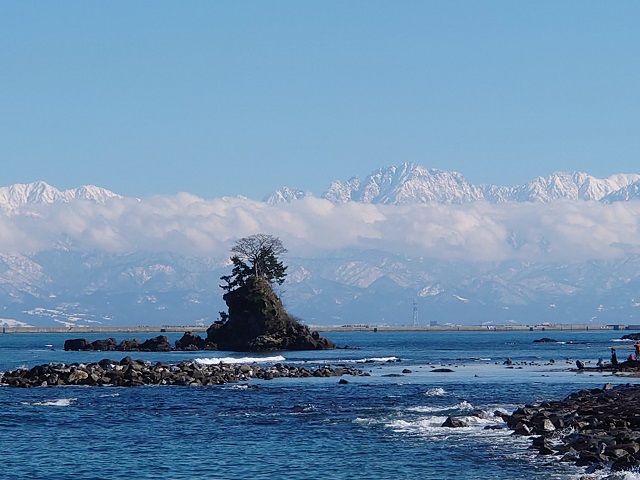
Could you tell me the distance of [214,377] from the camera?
89125 mm

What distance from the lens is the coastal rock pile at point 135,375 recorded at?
3359 inches

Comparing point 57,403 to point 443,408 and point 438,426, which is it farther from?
point 438,426

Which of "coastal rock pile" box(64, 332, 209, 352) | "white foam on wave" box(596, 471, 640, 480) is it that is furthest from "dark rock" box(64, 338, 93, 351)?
"white foam on wave" box(596, 471, 640, 480)

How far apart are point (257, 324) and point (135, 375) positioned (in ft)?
223

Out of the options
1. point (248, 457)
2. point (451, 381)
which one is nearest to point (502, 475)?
point (248, 457)

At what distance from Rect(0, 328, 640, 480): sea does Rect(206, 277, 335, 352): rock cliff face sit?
64.2m

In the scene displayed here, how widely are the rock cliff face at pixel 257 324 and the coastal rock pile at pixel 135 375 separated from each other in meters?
54.2

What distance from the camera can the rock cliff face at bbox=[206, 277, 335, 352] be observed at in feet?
502

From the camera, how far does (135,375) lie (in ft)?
284

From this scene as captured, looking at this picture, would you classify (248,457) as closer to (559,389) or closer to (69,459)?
(69,459)

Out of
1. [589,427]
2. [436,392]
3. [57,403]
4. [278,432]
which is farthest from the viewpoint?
[436,392]

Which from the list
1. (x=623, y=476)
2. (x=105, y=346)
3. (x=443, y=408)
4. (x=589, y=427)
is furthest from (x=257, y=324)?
(x=623, y=476)

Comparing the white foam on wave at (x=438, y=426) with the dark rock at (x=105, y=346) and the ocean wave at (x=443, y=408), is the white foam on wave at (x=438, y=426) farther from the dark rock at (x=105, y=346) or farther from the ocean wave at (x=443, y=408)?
the dark rock at (x=105, y=346)

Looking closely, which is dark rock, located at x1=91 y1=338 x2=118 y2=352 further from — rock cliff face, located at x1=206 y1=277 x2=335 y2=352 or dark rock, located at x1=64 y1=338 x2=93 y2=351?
rock cliff face, located at x1=206 y1=277 x2=335 y2=352
